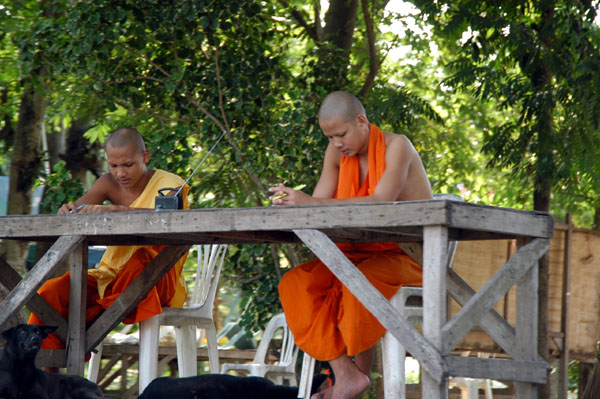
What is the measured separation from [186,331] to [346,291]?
1396mm

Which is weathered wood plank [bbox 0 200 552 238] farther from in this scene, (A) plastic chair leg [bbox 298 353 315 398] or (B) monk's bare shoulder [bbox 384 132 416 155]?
(A) plastic chair leg [bbox 298 353 315 398]

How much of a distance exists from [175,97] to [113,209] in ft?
7.98

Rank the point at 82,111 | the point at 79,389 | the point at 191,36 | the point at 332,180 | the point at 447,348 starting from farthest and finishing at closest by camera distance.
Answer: the point at 82,111
the point at 191,36
the point at 332,180
the point at 79,389
the point at 447,348

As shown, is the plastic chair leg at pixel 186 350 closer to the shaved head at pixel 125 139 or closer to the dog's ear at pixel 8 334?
the shaved head at pixel 125 139

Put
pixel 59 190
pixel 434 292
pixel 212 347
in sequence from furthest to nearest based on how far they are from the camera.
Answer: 1. pixel 59 190
2. pixel 212 347
3. pixel 434 292

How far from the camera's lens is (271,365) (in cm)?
535

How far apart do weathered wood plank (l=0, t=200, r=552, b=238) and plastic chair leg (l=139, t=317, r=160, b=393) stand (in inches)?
34.7

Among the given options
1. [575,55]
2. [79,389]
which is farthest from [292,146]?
[79,389]

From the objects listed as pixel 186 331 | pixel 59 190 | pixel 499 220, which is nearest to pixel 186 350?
pixel 186 331

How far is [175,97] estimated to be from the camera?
6164 mm

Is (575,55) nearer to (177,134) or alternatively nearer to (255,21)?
(255,21)

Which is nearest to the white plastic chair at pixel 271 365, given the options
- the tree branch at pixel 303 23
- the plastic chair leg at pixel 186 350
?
the plastic chair leg at pixel 186 350

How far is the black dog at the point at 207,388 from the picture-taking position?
3.77 meters

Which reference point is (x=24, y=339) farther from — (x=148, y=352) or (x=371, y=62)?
(x=371, y=62)
